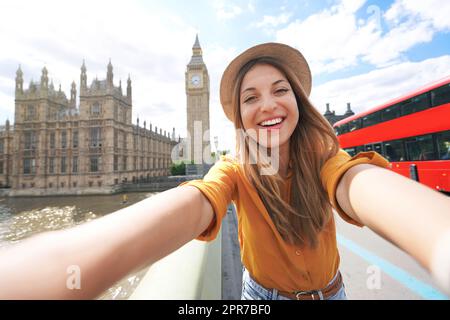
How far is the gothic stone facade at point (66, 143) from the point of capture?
27453 mm

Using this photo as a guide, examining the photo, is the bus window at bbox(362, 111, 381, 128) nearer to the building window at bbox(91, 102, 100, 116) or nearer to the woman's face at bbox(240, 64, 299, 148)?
the woman's face at bbox(240, 64, 299, 148)

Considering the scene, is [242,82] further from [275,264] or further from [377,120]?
[377,120]

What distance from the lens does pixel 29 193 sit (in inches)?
1052

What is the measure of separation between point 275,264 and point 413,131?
29.1 ft

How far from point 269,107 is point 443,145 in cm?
824

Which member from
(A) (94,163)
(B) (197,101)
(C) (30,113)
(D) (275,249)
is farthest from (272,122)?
(B) (197,101)

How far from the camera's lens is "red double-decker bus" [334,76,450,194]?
20.7ft

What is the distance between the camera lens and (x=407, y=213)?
0.69 meters

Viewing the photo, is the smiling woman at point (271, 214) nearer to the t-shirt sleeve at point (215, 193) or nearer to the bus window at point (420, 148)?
the t-shirt sleeve at point (215, 193)

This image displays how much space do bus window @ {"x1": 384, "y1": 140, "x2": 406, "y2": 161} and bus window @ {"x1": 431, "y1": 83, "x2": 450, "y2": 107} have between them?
174 cm

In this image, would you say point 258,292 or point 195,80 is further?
point 195,80

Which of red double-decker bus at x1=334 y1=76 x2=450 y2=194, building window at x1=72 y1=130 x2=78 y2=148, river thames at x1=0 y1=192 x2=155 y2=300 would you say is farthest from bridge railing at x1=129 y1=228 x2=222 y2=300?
building window at x1=72 y1=130 x2=78 y2=148

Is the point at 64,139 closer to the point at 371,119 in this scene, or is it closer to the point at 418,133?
the point at 371,119
